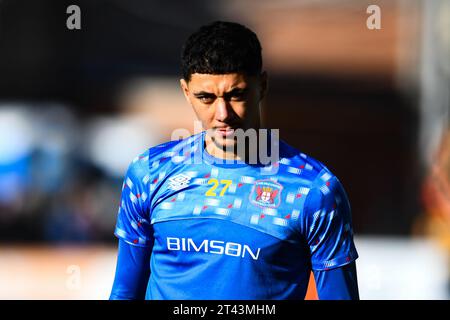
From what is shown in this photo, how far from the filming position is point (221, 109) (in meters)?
2.54

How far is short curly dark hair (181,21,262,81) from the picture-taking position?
257 cm

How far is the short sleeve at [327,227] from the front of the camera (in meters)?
2.47

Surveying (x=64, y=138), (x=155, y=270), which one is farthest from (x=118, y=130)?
(x=155, y=270)

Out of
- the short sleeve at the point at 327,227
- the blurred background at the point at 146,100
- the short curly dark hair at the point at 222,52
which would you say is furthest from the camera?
the blurred background at the point at 146,100

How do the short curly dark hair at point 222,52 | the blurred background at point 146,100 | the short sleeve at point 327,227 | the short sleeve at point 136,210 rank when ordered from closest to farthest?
1. the short sleeve at point 327,227
2. the short curly dark hair at point 222,52
3. the short sleeve at point 136,210
4. the blurred background at point 146,100

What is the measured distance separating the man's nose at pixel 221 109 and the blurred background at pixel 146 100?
381 inches

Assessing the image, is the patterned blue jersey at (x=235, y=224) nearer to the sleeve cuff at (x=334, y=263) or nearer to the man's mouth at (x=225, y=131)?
the sleeve cuff at (x=334, y=263)

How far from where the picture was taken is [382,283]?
869cm

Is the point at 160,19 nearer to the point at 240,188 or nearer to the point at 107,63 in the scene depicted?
the point at 107,63

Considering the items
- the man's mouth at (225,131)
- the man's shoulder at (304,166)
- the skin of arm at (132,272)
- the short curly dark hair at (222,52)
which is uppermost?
the short curly dark hair at (222,52)

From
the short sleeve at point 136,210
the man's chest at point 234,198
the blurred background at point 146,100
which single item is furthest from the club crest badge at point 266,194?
the blurred background at point 146,100

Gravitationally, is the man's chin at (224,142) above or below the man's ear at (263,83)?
below

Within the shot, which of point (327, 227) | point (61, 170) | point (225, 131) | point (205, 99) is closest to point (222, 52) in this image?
point (205, 99)
